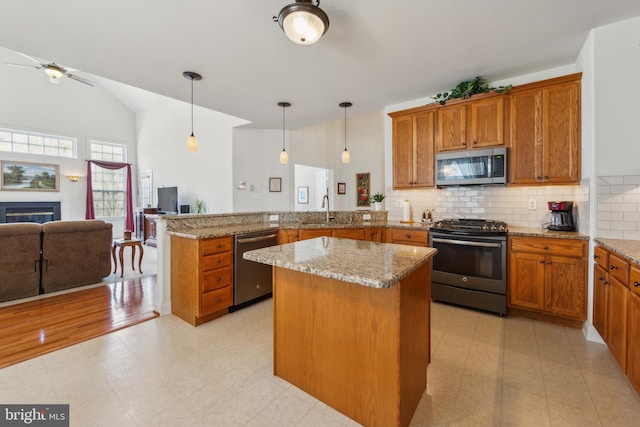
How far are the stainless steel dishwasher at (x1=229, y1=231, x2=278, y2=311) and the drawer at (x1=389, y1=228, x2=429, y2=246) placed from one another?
5.06 feet

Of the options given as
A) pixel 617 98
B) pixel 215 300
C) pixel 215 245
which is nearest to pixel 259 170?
pixel 215 245

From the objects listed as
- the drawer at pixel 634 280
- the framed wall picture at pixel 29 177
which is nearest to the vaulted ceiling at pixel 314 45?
the drawer at pixel 634 280

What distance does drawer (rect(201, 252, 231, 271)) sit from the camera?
2.72m

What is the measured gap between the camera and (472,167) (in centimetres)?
319

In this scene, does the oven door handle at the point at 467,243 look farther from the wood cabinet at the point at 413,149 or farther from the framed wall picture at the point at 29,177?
the framed wall picture at the point at 29,177

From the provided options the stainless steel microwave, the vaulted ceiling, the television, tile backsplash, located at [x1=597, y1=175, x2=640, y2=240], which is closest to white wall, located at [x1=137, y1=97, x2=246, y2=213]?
the television

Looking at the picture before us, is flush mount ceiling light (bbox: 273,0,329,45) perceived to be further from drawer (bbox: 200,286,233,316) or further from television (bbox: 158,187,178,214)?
television (bbox: 158,187,178,214)

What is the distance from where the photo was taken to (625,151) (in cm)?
222

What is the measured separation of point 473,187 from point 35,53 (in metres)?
4.86

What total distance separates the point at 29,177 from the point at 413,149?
9.27 meters

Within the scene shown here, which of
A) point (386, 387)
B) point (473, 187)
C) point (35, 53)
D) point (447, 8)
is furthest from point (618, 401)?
point (35, 53)

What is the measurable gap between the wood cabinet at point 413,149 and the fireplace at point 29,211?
8898 millimetres

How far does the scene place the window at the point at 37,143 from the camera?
6.67 metres

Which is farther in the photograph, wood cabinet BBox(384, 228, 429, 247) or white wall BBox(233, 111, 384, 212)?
white wall BBox(233, 111, 384, 212)
